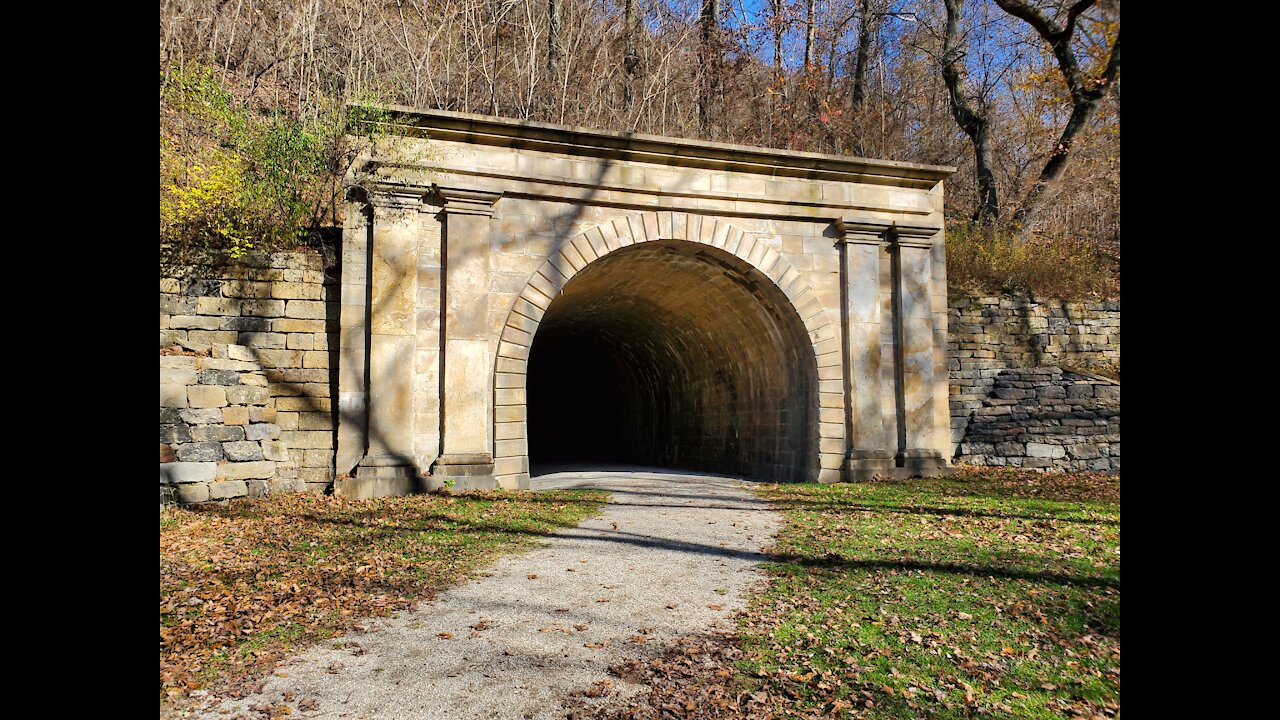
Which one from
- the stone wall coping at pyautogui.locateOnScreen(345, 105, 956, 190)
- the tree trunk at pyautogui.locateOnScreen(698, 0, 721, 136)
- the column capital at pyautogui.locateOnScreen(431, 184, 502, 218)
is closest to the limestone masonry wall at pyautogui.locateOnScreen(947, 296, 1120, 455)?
the stone wall coping at pyautogui.locateOnScreen(345, 105, 956, 190)

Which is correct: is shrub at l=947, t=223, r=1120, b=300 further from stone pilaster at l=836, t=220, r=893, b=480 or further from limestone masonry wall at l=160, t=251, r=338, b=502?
limestone masonry wall at l=160, t=251, r=338, b=502

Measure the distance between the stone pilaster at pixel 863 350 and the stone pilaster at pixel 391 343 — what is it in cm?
709

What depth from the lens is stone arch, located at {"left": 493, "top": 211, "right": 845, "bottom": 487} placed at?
38.2 feet

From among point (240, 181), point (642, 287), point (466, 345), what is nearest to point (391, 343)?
point (466, 345)

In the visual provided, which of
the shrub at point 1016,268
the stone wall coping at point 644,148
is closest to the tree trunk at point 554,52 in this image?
the stone wall coping at point 644,148

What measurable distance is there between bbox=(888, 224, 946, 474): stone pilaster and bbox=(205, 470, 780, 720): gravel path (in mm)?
5693

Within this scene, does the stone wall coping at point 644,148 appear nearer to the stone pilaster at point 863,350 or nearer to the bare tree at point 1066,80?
the stone pilaster at point 863,350

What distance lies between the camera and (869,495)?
37.5 feet

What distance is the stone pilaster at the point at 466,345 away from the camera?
11148 millimetres

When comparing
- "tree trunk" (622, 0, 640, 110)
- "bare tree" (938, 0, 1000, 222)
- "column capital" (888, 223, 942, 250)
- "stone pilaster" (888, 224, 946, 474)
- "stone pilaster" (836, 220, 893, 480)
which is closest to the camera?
"stone pilaster" (836, 220, 893, 480)

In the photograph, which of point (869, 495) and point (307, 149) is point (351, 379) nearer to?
point (307, 149)

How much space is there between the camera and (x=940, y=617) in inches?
215

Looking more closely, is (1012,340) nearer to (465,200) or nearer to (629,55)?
(465,200)
